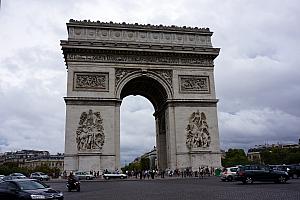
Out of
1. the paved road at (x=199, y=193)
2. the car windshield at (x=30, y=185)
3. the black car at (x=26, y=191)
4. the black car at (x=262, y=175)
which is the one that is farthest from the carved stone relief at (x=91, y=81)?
the car windshield at (x=30, y=185)

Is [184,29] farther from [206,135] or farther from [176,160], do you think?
[176,160]

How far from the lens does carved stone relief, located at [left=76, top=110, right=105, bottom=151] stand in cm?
3547

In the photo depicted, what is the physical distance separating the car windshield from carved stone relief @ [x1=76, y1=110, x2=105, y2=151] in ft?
74.8

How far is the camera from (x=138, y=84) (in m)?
42.6

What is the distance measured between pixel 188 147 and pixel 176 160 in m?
1.83

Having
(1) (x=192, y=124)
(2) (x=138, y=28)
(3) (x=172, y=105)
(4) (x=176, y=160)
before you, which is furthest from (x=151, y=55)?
(4) (x=176, y=160)

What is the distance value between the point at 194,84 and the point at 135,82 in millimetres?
6771

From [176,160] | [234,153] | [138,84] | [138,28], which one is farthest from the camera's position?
[234,153]

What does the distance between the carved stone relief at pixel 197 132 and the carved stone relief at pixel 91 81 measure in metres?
9.68

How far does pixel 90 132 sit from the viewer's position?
1417 inches

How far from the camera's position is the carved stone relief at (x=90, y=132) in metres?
35.5

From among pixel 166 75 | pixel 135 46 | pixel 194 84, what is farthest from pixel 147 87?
pixel 135 46

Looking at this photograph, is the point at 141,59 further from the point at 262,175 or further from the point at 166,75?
the point at 262,175

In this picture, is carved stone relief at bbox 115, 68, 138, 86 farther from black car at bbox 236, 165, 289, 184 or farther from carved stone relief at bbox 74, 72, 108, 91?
black car at bbox 236, 165, 289, 184
